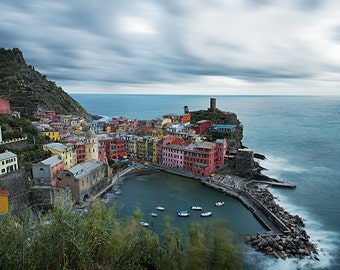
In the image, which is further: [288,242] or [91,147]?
[91,147]

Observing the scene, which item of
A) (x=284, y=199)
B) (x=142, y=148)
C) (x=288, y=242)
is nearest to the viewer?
(x=288, y=242)

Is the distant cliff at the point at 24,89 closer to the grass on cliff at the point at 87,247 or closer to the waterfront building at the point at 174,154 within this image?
the waterfront building at the point at 174,154

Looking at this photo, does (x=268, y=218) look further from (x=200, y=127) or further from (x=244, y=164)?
(x=200, y=127)

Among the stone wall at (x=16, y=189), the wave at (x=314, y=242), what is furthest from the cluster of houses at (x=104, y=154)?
the wave at (x=314, y=242)

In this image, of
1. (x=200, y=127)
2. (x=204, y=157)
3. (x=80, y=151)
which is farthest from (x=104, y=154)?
(x=200, y=127)

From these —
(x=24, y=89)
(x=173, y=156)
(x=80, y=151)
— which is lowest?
(x=173, y=156)

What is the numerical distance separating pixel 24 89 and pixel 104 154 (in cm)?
3710

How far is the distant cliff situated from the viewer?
177 feet

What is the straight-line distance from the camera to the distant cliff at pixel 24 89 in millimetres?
53875

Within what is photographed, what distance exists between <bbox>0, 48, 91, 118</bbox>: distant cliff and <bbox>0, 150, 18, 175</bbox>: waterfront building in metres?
30.6

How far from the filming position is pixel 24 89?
59.1 m

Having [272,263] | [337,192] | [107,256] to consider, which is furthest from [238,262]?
[337,192]

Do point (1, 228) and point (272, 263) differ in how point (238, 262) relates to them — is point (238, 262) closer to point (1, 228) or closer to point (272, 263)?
point (1, 228)

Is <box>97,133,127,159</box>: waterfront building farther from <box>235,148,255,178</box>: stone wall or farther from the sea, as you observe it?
<box>235,148,255,178</box>: stone wall
